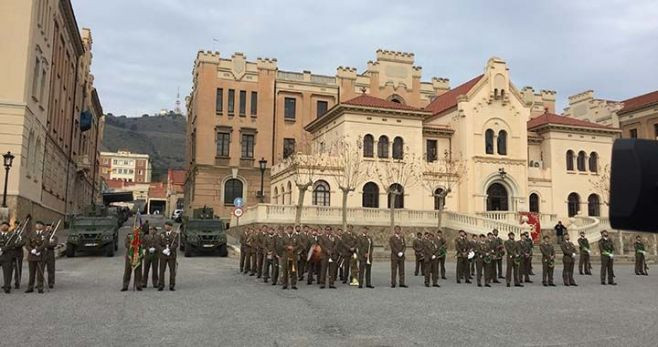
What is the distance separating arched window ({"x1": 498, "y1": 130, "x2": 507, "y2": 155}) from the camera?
1708 inches

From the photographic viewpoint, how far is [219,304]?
12.5m

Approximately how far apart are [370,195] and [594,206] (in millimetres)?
19098

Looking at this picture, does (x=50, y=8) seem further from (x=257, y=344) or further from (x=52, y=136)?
(x=257, y=344)

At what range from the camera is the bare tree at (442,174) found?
4112 centimetres

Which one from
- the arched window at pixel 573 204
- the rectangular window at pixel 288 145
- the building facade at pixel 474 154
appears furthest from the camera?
the rectangular window at pixel 288 145

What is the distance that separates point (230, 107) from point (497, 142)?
24.5 metres

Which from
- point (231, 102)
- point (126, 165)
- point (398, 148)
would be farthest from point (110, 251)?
point (126, 165)

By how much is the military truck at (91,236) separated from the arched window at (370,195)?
1757 centimetres

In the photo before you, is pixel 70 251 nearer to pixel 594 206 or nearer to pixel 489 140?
pixel 489 140

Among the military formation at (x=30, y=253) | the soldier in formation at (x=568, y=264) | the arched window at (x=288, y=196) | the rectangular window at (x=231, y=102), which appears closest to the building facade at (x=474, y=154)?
the arched window at (x=288, y=196)

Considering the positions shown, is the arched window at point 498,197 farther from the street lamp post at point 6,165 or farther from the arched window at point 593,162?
the street lamp post at point 6,165

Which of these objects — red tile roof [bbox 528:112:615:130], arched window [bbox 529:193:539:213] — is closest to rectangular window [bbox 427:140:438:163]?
arched window [bbox 529:193:539:213]

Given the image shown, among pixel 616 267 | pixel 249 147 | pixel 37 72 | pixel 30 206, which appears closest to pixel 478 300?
pixel 616 267

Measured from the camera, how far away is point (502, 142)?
43.6 m
